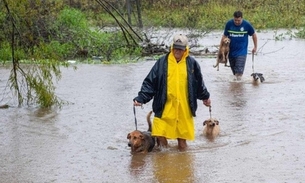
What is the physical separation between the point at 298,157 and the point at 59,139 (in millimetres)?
3406

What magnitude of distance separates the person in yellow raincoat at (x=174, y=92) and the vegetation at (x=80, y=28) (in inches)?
98.5

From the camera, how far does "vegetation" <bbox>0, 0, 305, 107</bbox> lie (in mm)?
12375

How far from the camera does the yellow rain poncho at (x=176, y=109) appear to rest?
8.72 meters

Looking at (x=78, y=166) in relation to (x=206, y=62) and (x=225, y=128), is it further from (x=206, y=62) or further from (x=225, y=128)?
(x=206, y=62)

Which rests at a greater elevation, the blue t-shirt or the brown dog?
the blue t-shirt

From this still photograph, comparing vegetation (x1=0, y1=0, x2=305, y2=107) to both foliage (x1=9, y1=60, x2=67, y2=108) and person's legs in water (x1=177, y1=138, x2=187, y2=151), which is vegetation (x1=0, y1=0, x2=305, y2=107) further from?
person's legs in water (x1=177, y1=138, x2=187, y2=151)

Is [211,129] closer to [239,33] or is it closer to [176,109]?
[176,109]

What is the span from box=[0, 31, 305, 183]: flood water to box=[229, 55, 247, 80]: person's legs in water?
0.23 meters

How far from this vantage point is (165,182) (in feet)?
24.8

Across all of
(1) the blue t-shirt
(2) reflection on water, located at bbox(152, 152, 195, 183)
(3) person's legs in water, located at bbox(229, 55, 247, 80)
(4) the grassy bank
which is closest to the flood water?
(2) reflection on water, located at bbox(152, 152, 195, 183)

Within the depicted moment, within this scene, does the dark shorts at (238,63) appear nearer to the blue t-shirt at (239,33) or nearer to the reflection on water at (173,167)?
the blue t-shirt at (239,33)

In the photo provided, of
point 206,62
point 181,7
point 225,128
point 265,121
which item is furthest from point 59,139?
point 181,7

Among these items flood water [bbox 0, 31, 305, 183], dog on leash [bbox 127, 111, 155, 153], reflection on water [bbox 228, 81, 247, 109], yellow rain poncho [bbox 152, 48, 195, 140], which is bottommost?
reflection on water [bbox 228, 81, 247, 109]

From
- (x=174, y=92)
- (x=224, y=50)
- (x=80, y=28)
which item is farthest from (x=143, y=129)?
(x=80, y=28)
